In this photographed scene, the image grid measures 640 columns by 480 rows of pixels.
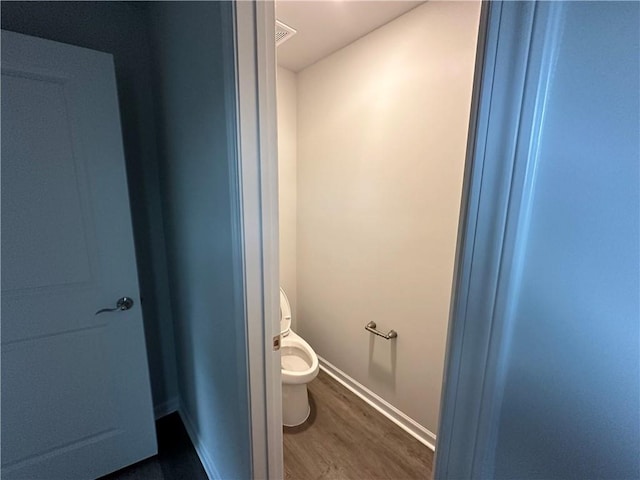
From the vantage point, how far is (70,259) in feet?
4.04

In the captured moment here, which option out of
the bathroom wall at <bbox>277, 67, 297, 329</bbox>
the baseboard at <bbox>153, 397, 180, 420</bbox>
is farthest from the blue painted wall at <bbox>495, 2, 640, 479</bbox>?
the baseboard at <bbox>153, 397, 180, 420</bbox>

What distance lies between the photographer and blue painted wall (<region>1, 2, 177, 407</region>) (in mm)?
1269

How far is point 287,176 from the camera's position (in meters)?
2.22

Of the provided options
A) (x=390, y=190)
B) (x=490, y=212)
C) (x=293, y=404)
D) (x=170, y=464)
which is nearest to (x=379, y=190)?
(x=390, y=190)

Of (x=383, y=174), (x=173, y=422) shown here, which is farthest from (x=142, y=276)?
(x=383, y=174)

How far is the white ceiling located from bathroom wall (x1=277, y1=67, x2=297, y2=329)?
28cm

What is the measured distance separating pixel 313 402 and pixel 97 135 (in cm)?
197

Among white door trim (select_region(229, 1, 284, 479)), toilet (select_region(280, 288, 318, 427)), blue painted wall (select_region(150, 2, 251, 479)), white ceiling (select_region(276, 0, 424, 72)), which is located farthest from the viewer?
toilet (select_region(280, 288, 318, 427))

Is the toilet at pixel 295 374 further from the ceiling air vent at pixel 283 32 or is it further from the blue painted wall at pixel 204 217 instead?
the ceiling air vent at pixel 283 32

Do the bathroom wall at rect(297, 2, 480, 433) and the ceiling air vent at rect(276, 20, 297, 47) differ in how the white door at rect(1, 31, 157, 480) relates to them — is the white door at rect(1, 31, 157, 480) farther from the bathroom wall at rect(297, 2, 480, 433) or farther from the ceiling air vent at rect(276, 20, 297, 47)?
the bathroom wall at rect(297, 2, 480, 433)

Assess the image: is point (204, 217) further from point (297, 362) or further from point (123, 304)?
point (297, 362)

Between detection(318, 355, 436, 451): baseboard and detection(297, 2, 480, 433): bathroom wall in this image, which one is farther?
detection(318, 355, 436, 451): baseboard

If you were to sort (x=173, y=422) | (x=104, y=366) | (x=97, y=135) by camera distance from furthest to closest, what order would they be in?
(x=173, y=422) → (x=104, y=366) → (x=97, y=135)

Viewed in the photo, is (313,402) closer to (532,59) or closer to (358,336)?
(358,336)
